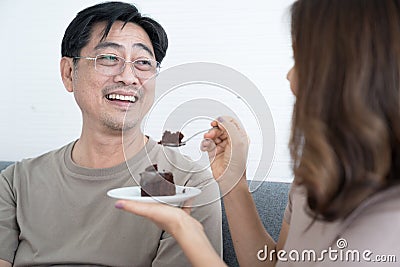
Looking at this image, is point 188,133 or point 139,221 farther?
point 139,221

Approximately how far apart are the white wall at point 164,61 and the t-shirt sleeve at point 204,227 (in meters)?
A: 0.65

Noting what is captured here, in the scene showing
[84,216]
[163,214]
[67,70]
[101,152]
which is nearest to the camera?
[163,214]

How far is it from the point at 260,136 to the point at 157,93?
30cm

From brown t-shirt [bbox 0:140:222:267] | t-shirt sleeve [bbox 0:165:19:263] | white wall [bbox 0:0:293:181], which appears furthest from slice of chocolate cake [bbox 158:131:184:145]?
white wall [bbox 0:0:293:181]

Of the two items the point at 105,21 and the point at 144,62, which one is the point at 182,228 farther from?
the point at 105,21

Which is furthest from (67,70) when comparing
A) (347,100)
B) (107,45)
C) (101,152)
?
(347,100)

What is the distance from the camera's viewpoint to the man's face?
1.61 metres

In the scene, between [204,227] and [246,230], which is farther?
[204,227]

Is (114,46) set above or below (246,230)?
above

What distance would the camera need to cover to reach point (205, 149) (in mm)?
1331

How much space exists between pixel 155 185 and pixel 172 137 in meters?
0.17

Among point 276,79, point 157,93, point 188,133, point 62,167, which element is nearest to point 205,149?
point 188,133

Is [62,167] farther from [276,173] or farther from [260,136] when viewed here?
[276,173]

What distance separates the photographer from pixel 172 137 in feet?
4.41
